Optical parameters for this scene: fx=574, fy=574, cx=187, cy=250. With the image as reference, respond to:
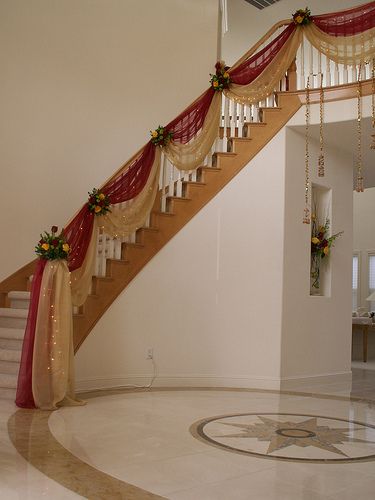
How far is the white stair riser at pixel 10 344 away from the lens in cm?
571

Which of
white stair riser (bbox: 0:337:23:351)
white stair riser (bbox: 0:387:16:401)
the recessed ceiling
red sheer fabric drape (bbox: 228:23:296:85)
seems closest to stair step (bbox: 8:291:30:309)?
white stair riser (bbox: 0:337:23:351)

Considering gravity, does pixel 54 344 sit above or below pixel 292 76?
below

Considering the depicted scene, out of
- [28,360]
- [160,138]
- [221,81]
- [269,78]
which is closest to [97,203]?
[160,138]

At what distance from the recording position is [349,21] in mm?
6227

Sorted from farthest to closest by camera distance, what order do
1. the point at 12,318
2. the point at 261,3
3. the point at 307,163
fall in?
the point at 261,3
the point at 307,163
the point at 12,318

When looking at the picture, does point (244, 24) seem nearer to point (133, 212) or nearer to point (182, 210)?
point (182, 210)

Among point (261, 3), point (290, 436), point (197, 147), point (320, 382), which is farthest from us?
point (261, 3)

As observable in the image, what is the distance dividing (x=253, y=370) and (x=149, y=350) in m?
1.22

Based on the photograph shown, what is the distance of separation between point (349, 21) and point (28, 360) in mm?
4815

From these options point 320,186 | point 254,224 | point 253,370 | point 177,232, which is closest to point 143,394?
point 253,370

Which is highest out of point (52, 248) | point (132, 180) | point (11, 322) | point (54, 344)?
point (132, 180)

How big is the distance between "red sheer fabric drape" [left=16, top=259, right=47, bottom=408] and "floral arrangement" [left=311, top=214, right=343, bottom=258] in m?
3.58

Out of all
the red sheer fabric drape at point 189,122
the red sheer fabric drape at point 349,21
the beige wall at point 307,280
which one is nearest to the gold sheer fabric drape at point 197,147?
the red sheer fabric drape at point 189,122

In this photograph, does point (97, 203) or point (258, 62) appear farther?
point (258, 62)
